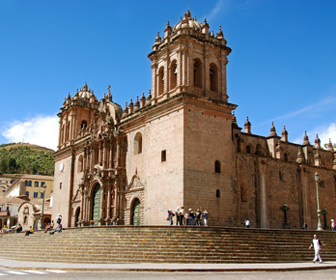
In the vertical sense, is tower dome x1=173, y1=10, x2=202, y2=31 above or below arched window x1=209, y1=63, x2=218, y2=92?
above

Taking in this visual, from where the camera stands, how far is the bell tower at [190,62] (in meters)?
27.9

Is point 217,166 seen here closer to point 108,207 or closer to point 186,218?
point 186,218

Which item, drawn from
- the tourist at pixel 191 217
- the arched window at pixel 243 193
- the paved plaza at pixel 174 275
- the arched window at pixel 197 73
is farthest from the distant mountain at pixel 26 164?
the paved plaza at pixel 174 275

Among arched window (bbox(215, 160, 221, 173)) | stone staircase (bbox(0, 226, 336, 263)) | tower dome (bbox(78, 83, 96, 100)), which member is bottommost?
stone staircase (bbox(0, 226, 336, 263))

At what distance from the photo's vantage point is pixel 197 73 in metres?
29.0

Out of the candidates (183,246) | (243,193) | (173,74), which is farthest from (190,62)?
(183,246)

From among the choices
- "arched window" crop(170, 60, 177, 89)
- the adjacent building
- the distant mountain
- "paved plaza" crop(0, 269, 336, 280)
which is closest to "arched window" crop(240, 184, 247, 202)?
"arched window" crop(170, 60, 177, 89)

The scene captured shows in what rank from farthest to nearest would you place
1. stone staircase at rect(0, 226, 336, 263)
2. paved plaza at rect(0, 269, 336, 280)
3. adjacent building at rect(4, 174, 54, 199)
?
adjacent building at rect(4, 174, 54, 199), stone staircase at rect(0, 226, 336, 263), paved plaza at rect(0, 269, 336, 280)

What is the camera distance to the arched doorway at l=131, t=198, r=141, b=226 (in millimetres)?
29562

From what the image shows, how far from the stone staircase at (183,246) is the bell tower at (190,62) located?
10.5 m

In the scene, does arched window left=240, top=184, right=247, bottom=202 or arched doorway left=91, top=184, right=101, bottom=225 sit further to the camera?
arched doorway left=91, top=184, right=101, bottom=225

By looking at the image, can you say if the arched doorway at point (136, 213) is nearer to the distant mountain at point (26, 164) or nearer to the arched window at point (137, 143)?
the arched window at point (137, 143)

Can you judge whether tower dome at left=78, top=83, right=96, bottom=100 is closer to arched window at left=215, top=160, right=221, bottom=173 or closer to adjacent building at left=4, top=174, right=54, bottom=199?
arched window at left=215, top=160, right=221, bottom=173

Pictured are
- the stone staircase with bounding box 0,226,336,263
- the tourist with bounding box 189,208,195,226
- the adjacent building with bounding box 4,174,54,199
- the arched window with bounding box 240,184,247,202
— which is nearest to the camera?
the stone staircase with bounding box 0,226,336,263
